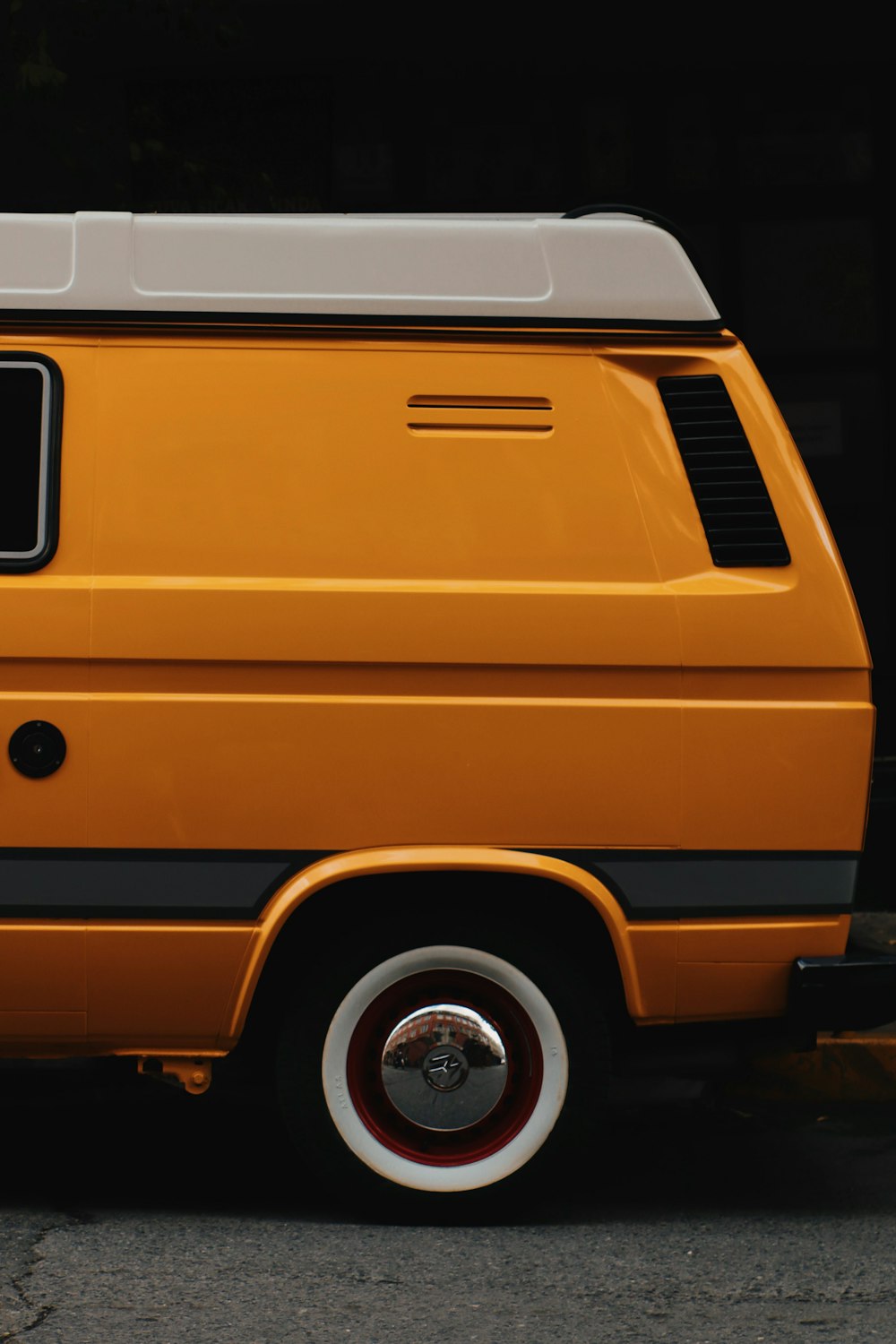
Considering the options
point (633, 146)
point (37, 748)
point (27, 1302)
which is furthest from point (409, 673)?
point (633, 146)

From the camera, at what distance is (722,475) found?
4070 millimetres

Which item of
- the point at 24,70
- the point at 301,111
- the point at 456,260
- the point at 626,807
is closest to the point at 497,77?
the point at 301,111

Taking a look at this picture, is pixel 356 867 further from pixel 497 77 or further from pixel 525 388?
pixel 497 77

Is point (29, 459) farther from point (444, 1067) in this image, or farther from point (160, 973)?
point (444, 1067)

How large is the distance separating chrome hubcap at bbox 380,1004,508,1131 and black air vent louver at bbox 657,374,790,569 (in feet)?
4.26

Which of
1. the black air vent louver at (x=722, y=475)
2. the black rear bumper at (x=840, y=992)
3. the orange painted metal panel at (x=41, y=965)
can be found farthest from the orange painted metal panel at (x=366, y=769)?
the black rear bumper at (x=840, y=992)

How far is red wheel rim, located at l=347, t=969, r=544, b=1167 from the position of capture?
4113 mm

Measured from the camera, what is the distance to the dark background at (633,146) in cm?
908

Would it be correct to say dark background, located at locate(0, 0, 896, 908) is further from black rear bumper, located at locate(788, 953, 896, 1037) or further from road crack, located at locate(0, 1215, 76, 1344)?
road crack, located at locate(0, 1215, 76, 1344)

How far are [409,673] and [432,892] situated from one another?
555mm

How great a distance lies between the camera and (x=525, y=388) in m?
4.06

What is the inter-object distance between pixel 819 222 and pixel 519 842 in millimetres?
6618

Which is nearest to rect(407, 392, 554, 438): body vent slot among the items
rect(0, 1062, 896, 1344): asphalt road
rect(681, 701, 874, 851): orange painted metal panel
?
rect(681, 701, 874, 851): orange painted metal panel

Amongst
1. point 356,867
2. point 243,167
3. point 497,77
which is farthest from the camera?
point 497,77
